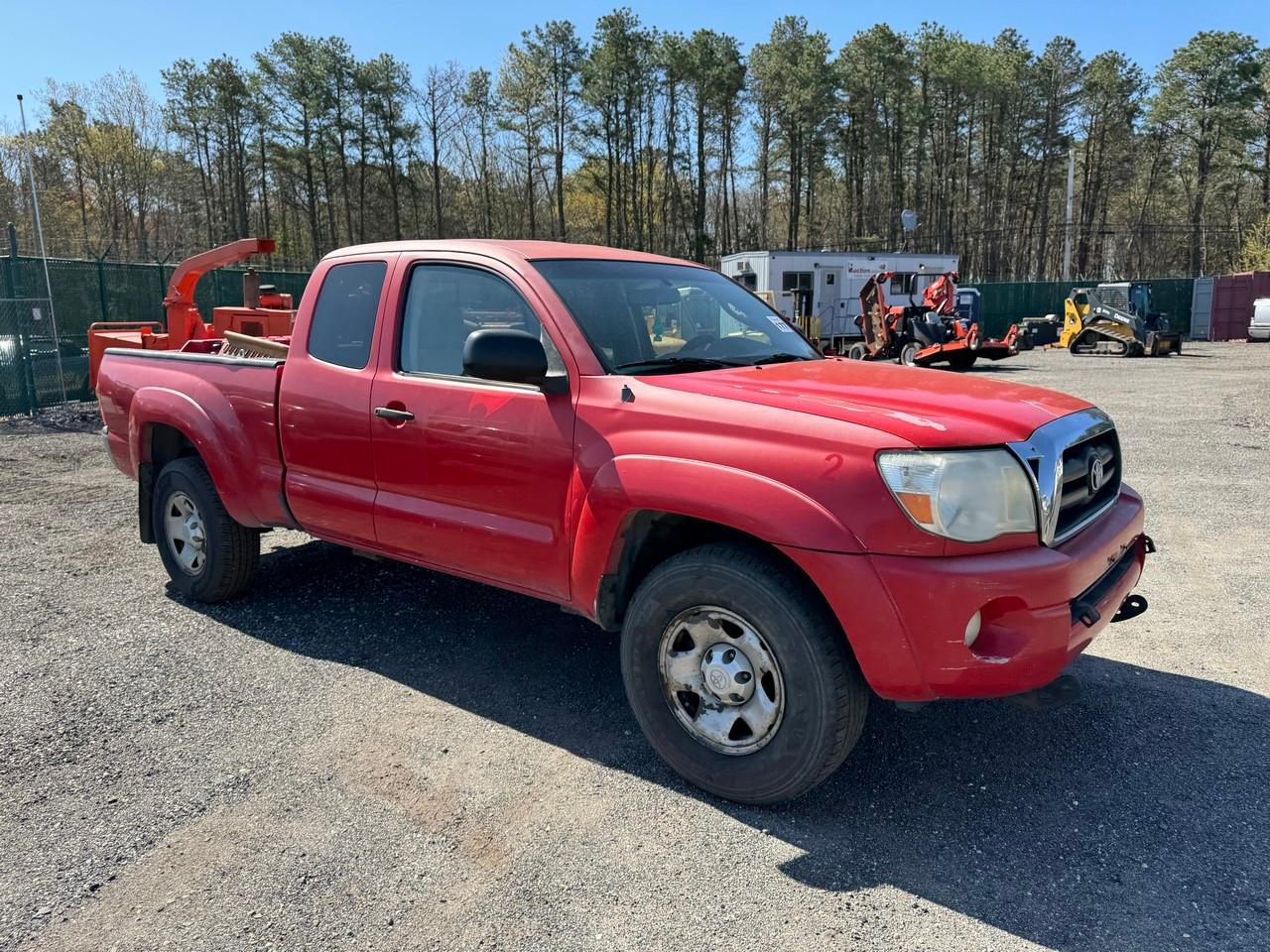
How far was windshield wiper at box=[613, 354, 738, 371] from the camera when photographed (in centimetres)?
347

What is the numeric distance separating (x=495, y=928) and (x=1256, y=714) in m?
3.28

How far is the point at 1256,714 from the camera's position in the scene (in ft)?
12.3

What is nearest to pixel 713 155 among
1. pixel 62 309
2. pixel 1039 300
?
pixel 1039 300

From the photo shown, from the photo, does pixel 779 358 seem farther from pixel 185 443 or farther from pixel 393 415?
pixel 185 443

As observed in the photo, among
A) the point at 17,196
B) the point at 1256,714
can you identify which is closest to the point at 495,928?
the point at 1256,714

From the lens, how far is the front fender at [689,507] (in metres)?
2.72

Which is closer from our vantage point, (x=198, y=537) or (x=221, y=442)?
(x=221, y=442)

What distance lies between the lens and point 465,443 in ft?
11.9

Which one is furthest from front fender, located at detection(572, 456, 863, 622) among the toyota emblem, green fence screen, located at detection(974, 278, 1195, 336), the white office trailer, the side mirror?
green fence screen, located at detection(974, 278, 1195, 336)

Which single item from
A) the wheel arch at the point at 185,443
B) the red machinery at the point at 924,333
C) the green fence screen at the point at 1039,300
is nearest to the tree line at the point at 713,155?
the green fence screen at the point at 1039,300

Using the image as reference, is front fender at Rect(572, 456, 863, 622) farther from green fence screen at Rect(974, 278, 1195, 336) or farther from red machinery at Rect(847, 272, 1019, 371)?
green fence screen at Rect(974, 278, 1195, 336)

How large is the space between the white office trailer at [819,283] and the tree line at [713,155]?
72.8ft

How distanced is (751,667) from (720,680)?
0.12m

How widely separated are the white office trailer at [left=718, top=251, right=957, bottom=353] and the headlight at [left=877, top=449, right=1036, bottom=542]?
24.9 metres
